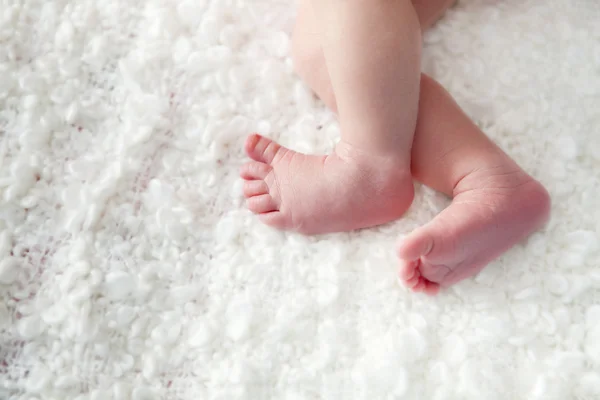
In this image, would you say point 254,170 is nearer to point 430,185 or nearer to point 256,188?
point 256,188

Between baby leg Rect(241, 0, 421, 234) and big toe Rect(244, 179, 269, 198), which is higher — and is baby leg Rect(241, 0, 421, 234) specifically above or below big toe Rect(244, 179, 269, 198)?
above

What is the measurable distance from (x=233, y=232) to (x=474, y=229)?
292 mm

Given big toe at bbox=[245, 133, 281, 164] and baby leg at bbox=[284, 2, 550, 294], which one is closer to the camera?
baby leg at bbox=[284, 2, 550, 294]

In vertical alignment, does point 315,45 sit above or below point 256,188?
above

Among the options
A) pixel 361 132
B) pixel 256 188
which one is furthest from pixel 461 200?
pixel 256 188

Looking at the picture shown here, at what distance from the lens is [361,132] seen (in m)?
0.71

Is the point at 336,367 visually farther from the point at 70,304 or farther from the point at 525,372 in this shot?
the point at 70,304

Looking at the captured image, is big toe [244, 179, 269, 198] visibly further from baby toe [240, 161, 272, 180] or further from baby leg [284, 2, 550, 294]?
baby leg [284, 2, 550, 294]

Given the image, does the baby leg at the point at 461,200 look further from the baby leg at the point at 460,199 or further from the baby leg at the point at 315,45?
the baby leg at the point at 315,45

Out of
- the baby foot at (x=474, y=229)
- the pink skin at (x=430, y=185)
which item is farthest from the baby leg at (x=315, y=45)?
the baby foot at (x=474, y=229)

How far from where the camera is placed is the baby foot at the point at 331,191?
0.71 meters

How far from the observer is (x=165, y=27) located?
2.75 ft

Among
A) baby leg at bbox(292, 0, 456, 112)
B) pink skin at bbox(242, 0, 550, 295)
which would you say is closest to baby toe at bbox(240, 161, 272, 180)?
pink skin at bbox(242, 0, 550, 295)

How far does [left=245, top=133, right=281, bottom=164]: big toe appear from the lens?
77cm
